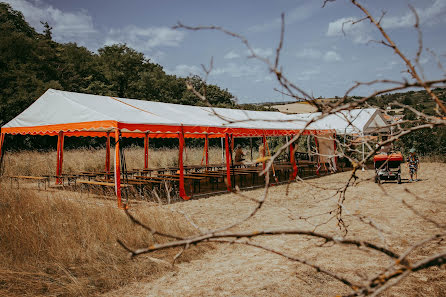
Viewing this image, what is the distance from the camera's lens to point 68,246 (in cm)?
371

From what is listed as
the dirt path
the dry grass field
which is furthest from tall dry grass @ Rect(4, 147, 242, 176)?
the dirt path

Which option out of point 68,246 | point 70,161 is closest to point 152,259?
point 68,246

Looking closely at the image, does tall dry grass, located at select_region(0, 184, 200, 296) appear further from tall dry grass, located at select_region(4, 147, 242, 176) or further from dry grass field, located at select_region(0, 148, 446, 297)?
tall dry grass, located at select_region(4, 147, 242, 176)

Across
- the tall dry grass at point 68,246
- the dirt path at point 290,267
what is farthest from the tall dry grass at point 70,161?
the dirt path at point 290,267

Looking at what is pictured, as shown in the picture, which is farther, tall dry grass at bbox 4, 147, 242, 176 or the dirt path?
tall dry grass at bbox 4, 147, 242, 176

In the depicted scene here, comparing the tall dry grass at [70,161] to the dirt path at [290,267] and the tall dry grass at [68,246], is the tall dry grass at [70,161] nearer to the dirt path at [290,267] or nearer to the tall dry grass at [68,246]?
the tall dry grass at [68,246]

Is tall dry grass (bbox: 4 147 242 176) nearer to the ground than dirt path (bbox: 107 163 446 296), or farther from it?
farther from it

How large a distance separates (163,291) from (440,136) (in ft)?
59.9

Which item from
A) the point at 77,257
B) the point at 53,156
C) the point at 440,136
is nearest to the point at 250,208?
the point at 77,257

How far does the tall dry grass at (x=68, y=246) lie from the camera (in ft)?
10.00

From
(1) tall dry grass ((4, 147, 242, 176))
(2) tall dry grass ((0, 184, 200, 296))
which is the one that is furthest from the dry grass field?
(1) tall dry grass ((4, 147, 242, 176))

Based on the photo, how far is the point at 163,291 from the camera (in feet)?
10.1

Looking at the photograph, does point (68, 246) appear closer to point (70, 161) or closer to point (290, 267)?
point (290, 267)

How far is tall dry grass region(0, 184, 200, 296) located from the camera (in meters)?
3.05
